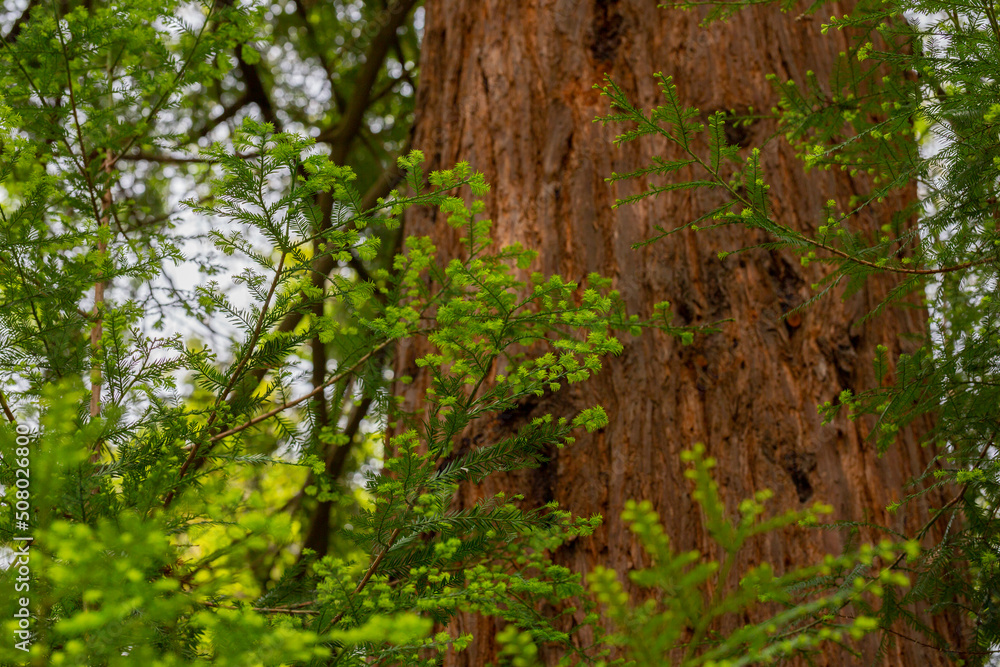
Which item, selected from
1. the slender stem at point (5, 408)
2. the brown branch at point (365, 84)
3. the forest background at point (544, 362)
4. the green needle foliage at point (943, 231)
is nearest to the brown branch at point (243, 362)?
the forest background at point (544, 362)

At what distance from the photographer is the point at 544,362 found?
76.8 inches

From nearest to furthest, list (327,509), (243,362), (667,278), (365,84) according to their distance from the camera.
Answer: (243,362)
(667,278)
(327,509)
(365,84)

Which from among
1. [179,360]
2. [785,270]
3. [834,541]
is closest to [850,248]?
[785,270]

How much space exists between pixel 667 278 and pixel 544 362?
114cm

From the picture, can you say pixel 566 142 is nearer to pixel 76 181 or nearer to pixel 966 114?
pixel 966 114

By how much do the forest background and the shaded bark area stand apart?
0.04 feet

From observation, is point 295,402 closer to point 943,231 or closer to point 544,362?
point 544,362

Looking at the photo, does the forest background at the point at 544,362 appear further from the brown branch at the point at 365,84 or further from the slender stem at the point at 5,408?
the brown branch at the point at 365,84

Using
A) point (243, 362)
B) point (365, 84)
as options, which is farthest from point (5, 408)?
point (365, 84)

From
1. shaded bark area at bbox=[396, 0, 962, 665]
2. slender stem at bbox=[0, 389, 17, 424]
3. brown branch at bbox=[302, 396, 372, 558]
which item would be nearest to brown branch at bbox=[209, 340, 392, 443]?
slender stem at bbox=[0, 389, 17, 424]

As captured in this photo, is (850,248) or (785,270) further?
(785,270)

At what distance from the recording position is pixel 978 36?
177cm

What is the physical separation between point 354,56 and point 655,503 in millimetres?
4895

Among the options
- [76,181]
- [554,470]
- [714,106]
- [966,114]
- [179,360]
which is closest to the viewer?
[179,360]
